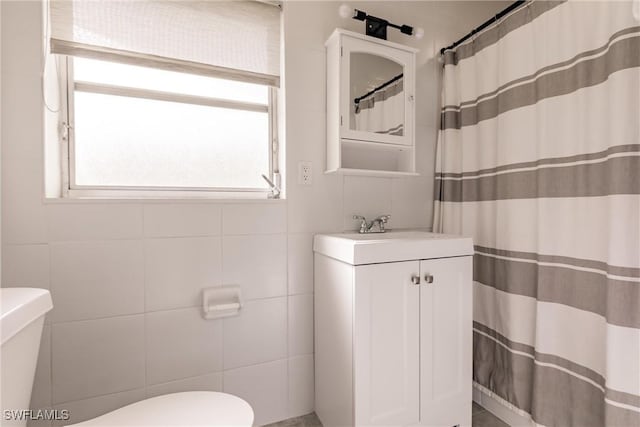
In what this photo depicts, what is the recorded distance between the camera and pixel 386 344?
1.23 meters

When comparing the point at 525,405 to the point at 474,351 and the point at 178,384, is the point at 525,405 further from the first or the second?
the point at 178,384

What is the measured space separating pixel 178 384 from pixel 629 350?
5.50ft

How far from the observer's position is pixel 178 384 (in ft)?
4.32

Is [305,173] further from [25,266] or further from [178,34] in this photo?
[25,266]

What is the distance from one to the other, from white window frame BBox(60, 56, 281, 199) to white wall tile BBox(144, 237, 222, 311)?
0.25 meters

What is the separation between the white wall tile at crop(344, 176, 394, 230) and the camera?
1644mm

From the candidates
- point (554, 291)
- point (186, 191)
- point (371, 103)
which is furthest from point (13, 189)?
point (554, 291)

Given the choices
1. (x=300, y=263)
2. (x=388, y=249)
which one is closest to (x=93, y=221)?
(x=300, y=263)

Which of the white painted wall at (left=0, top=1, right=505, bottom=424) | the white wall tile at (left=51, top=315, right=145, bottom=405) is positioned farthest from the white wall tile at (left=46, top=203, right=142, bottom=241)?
the white wall tile at (left=51, top=315, right=145, bottom=405)

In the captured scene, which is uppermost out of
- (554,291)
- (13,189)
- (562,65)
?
(562,65)

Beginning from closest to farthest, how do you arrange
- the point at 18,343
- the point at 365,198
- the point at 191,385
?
the point at 18,343 < the point at 191,385 < the point at 365,198

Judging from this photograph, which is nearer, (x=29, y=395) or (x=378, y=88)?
(x=29, y=395)

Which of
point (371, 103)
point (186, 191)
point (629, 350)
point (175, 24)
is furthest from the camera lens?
point (371, 103)

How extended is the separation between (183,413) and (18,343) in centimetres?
48
